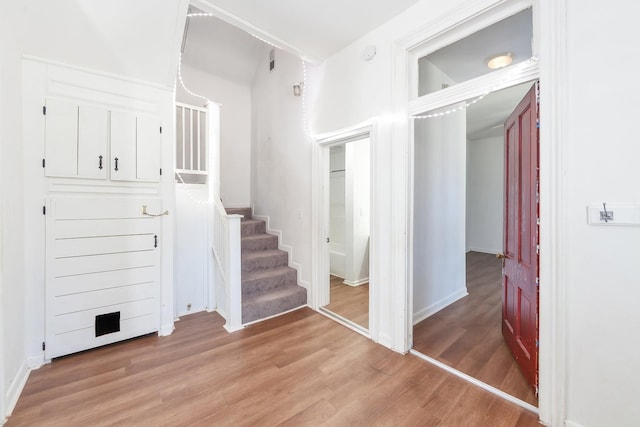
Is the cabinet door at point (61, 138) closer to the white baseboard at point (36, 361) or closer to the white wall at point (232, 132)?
the white baseboard at point (36, 361)

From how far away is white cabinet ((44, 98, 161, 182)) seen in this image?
7.12 ft

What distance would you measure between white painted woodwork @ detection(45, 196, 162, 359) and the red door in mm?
3217

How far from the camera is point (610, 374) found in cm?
138

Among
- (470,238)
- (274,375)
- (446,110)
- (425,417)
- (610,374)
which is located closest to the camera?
(610,374)

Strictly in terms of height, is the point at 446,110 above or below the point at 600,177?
above

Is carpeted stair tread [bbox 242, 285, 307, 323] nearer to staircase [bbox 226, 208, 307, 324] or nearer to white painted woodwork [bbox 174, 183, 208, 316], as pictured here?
staircase [bbox 226, 208, 307, 324]

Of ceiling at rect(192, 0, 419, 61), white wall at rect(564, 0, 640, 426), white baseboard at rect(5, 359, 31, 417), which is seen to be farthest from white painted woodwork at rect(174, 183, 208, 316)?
white wall at rect(564, 0, 640, 426)

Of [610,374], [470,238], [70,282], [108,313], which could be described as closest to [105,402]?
[108,313]

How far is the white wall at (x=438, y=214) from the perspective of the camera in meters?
2.96

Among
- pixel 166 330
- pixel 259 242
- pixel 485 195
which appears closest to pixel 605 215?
pixel 259 242

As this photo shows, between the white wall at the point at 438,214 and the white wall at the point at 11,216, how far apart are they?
3.30m

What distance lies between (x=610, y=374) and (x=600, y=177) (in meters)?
1.04

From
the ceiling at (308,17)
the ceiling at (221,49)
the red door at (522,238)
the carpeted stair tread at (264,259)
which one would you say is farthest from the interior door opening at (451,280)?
the ceiling at (221,49)

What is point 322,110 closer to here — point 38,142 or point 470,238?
point 38,142
